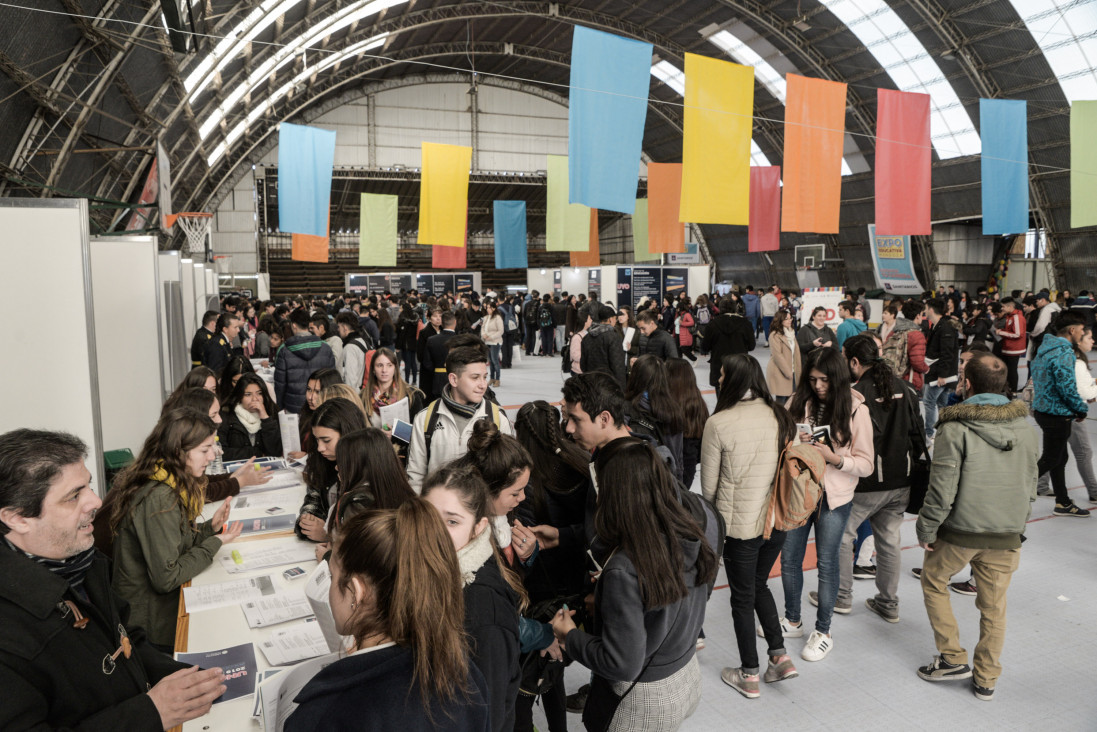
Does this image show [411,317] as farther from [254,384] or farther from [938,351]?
[938,351]

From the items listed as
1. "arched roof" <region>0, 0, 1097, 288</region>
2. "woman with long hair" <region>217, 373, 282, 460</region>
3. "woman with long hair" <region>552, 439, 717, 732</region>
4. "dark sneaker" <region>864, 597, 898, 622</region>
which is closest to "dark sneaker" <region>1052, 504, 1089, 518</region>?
"dark sneaker" <region>864, 597, 898, 622</region>

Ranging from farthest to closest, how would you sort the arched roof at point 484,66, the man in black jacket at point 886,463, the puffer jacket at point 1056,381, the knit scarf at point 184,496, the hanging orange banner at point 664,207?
1. the hanging orange banner at point 664,207
2. the arched roof at point 484,66
3. the puffer jacket at point 1056,381
4. the man in black jacket at point 886,463
5. the knit scarf at point 184,496

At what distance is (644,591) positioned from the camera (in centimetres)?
191

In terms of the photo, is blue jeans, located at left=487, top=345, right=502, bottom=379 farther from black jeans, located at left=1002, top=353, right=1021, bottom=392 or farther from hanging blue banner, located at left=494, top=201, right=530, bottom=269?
black jeans, located at left=1002, top=353, right=1021, bottom=392

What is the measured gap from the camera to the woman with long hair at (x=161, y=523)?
2.48 meters

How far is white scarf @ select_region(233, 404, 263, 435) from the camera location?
194 inches

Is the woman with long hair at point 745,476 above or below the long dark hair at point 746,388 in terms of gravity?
below

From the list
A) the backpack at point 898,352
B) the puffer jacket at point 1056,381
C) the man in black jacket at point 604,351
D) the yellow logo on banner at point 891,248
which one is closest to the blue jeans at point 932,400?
the backpack at point 898,352

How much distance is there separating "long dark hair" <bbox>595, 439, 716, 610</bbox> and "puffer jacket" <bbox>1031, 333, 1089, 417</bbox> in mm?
4223

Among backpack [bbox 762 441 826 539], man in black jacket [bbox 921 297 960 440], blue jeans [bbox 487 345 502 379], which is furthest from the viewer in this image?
blue jeans [bbox 487 345 502 379]

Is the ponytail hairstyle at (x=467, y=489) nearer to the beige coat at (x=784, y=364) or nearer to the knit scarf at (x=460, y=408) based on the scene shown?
the knit scarf at (x=460, y=408)

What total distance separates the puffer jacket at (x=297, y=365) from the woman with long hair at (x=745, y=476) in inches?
147

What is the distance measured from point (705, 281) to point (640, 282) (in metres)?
1.94

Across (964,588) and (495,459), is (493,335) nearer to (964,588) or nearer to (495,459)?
(964,588)
